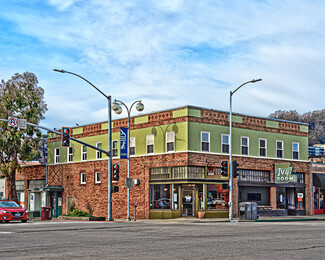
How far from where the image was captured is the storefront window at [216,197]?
4169 cm

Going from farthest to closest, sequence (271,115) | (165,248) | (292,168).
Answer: (271,115)
(292,168)
(165,248)

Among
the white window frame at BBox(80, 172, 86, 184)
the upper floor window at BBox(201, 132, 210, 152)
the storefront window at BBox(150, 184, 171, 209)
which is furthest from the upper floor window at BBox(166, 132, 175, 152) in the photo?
the white window frame at BBox(80, 172, 86, 184)

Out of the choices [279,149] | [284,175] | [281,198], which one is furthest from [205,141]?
[281,198]

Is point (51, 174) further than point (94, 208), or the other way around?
point (51, 174)

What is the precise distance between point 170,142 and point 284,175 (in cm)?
1072

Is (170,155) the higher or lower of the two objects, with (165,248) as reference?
higher

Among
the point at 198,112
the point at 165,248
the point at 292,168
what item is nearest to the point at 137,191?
the point at 198,112

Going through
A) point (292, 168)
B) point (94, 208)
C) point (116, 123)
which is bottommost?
point (94, 208)

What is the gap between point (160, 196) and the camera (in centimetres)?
4269

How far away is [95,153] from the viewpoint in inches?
1955

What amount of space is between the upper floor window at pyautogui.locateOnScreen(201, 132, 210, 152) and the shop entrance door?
324 cm

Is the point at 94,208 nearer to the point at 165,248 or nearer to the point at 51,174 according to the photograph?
the point at 51,174

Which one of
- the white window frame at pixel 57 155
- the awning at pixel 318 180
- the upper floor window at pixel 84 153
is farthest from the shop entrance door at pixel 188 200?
the white window frame at pixel 57 155

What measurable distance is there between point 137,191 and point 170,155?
15.7ft
